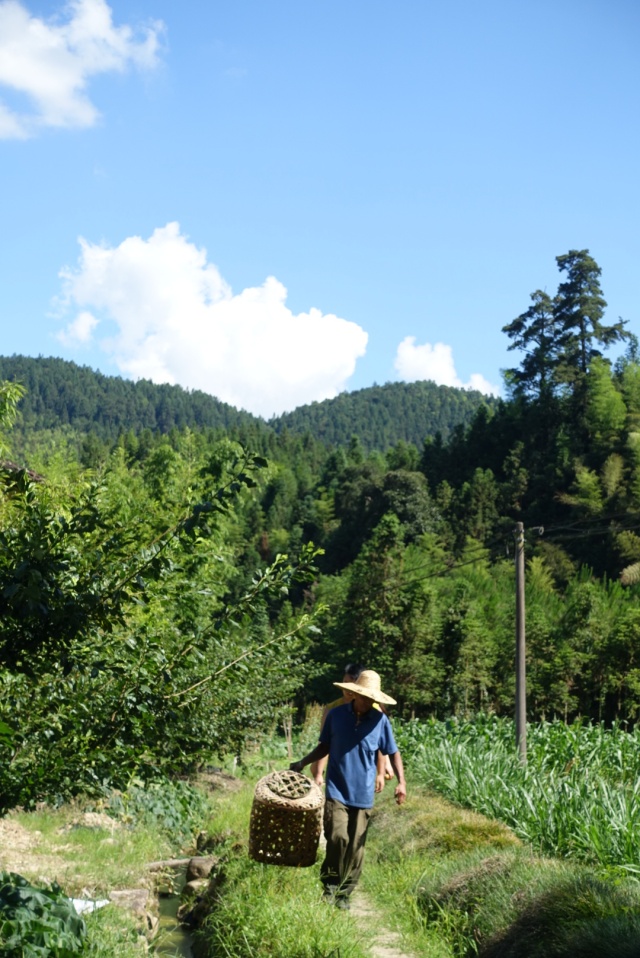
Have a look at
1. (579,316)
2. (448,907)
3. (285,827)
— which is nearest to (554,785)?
(448,907)

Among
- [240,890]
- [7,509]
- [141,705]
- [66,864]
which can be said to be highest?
[7,509]

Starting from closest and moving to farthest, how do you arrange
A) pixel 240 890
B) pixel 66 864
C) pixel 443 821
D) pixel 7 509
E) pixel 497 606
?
pixel 7 509, pixel 240 890, pixel 443 821, pixel 66 864, pixel 497 606

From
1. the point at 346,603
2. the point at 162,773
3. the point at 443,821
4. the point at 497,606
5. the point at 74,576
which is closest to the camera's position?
the point at 74,576

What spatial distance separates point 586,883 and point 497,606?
41.4 meters

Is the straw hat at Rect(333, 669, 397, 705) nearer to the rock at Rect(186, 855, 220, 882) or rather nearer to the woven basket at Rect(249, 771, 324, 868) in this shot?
the woven basket at Rect(249, 771, 324, 868)

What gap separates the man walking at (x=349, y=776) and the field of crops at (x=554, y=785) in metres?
1.67

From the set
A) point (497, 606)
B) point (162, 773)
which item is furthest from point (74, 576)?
point (497, 606)

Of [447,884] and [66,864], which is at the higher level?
[447,884]

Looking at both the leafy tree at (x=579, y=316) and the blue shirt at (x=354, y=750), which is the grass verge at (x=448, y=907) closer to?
the blue shirt at (x=354, y=750)

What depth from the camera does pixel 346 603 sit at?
141ft

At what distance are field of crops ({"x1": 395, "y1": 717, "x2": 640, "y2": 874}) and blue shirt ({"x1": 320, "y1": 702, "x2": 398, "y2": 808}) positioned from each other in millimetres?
1768

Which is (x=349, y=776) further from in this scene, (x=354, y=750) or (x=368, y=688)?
(x=368, y=688)

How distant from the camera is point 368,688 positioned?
6.95m

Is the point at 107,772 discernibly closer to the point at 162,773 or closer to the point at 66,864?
the point at 162,773
